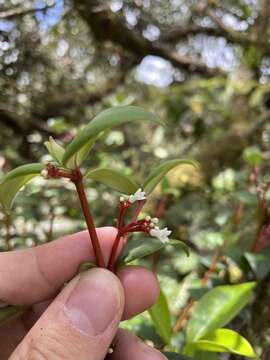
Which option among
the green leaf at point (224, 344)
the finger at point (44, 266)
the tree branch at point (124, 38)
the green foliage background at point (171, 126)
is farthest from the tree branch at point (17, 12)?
the green leaf at point (224, 344)

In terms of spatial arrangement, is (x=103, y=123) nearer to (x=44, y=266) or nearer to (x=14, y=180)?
(x=14, y=180)

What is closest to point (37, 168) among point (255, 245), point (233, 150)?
point (255, 245)

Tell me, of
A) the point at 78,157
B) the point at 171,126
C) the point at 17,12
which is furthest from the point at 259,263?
the point at 171,126

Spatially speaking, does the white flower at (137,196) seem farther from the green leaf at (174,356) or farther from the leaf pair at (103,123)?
the green leaf at (174,356)

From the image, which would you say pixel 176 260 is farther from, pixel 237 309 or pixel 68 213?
pixel 237 309

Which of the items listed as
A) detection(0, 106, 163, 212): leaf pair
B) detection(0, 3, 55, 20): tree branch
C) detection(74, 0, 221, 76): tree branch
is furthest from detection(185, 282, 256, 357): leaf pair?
detection(74, 0, 221, 76): tree branch

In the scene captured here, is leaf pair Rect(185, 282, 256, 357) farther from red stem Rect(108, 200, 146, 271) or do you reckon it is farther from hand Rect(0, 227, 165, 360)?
red stem Rect(108, 200, 146, 271)
